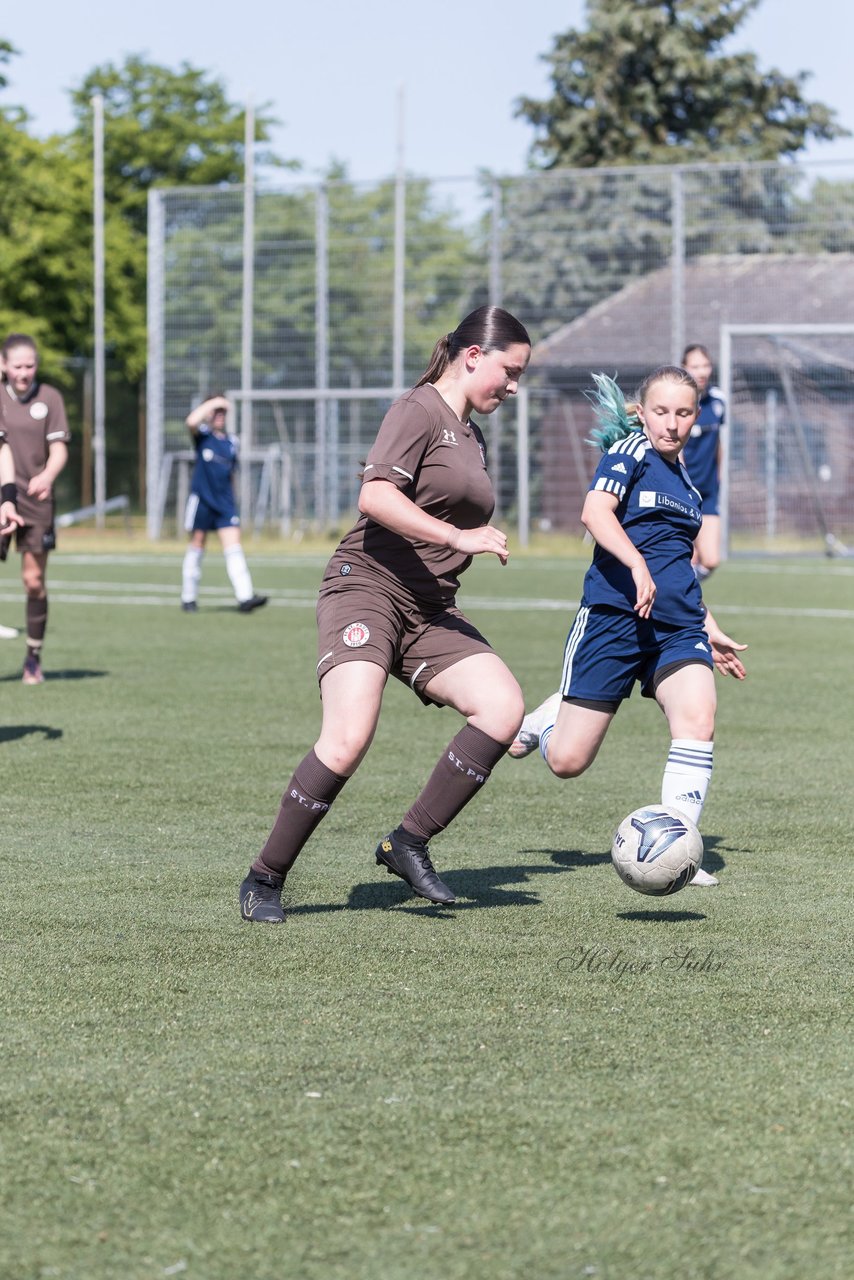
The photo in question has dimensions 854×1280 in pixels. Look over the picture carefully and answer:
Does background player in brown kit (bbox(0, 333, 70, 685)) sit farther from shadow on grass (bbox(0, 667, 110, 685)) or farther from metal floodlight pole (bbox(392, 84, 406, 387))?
metal floodlight pole (bbox(392, 84, 406, 387))

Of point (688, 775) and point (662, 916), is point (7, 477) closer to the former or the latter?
point (688, 775)

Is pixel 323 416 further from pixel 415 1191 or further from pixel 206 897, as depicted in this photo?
pixel 415 1191

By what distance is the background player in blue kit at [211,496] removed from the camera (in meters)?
18.0

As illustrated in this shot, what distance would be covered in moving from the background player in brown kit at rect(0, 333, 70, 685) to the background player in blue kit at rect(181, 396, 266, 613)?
5942mm

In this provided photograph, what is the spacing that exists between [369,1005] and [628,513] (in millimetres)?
2292

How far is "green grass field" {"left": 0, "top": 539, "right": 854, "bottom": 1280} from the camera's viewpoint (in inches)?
120

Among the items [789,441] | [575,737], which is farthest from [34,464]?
[789,441]

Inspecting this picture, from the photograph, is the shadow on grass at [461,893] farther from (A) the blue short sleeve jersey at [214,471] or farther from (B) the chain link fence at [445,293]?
(B) the chain link fence at [445,293]

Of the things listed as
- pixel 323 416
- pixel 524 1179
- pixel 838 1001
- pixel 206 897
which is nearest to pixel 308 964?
pixel 206 897

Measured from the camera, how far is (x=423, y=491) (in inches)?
216

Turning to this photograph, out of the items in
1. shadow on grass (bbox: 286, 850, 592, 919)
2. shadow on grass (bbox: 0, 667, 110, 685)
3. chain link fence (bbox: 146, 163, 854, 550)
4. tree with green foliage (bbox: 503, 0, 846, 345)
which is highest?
tree with green foliage (bbox: 503, 0, 846, 345)

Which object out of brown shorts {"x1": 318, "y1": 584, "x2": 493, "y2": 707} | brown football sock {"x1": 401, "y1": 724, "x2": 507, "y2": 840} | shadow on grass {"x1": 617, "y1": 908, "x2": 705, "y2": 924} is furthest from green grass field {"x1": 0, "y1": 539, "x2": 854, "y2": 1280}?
brown shorts {"x1": 318, "y1": 584, "x2": 493, "y2": 707}

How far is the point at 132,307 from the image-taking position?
53.2m

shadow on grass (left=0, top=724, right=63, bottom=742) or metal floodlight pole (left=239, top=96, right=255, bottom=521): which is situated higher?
metal floodlight pole (left=239, top=96, right=255, bottom=521)
